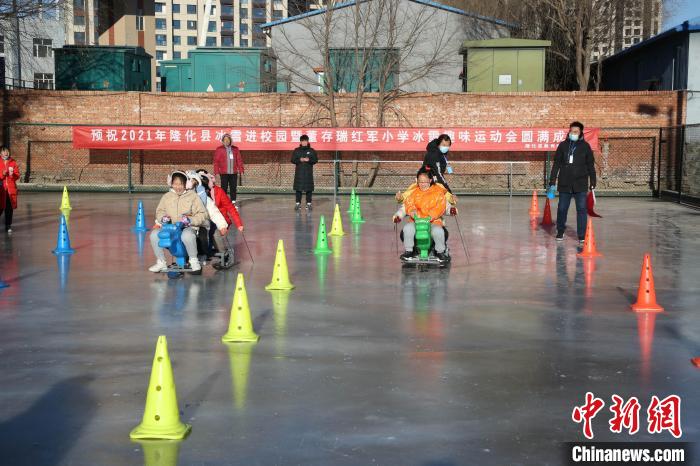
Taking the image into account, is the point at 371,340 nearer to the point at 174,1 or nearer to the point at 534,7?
the point at 534,7

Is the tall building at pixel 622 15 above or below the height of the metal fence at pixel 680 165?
above

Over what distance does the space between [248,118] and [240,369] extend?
1004 inches

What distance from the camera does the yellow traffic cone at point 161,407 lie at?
217 inches

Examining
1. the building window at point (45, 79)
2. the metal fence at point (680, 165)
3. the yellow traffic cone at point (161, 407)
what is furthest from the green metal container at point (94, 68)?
the yellow traffic cone at point (161, 407)

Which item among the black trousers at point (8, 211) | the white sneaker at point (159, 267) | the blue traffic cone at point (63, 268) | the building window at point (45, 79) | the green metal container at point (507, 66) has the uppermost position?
the building window at point (45, 79)

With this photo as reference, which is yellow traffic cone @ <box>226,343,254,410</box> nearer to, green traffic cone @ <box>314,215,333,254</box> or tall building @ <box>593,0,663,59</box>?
green traffic cone @ <box>314,215,333,254</box>

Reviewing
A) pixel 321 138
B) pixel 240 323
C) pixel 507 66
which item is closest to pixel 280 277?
pixel 240 323

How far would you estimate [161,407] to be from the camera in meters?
5.55

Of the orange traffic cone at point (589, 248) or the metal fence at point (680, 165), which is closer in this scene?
the orange traffic cone at point (589, 248)

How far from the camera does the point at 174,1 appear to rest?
6009 inches

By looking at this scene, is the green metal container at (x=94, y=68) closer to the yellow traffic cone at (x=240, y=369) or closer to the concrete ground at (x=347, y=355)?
the concrete ground at (x=347, y=355)

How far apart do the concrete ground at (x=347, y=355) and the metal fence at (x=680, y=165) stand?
13571 millimetres

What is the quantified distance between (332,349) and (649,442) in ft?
9.93

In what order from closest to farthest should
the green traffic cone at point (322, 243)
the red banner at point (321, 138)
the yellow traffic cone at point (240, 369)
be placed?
the yellow traffic cone at point (240, 369) < the green traffic cone at point (322, 243) < the red banner at point (321, 138)
